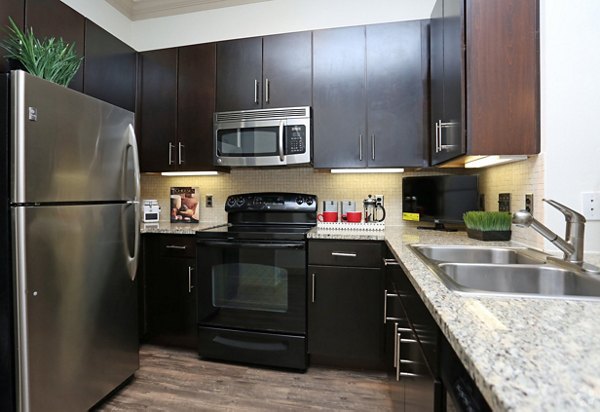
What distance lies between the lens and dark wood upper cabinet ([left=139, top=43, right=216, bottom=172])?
8.08 feet

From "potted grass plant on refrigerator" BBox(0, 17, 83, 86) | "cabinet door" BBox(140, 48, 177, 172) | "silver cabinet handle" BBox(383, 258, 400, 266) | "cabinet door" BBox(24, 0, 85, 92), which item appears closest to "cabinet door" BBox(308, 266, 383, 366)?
"silver cabinet handle" BBox(383, 258, 400, 266)

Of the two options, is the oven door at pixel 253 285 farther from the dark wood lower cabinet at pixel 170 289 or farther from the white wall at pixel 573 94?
the white wall at pixel 573 94

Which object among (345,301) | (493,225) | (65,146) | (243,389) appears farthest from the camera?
(345,301)

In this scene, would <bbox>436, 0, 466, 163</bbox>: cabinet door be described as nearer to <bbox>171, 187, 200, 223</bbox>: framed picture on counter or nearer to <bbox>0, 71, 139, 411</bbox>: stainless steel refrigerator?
<bbox>0, 71, 139, 411</bbox>: stainless steel refrigerator

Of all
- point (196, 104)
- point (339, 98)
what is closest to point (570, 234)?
point (339, 98)

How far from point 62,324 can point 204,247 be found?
886mm

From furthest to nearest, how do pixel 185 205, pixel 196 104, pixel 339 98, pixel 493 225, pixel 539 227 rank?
pixel 185 205
pixel 196 104
pixel 339 98
pixel 493 225
pixel 539 227

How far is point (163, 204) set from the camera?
2951 millimetres

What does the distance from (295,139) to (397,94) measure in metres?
0.76

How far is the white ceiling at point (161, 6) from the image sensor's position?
2781mm

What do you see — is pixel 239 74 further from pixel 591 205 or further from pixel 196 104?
pixel 591 205

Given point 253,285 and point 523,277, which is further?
point 253,285

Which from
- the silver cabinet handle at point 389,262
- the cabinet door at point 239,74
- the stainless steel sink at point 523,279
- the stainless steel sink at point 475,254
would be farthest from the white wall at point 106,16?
the stainless steel sink at point 523,279

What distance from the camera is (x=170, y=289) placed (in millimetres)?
2301
